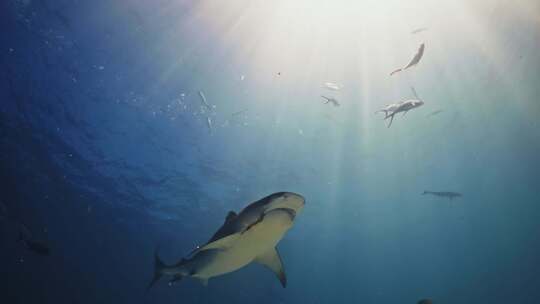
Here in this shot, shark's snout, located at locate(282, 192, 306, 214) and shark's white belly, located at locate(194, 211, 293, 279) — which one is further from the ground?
shark's snout, located at locate(282, 192, 306, 214)

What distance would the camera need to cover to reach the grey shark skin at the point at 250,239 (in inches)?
153

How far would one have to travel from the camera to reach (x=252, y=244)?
434 centimetres

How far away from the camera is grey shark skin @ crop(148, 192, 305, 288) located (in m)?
3.88

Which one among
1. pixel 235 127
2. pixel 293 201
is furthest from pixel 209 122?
pixel 293 201

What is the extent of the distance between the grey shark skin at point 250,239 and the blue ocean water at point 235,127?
18.7 feet

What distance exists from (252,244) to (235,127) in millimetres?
16956

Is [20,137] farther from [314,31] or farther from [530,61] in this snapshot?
[530,61]

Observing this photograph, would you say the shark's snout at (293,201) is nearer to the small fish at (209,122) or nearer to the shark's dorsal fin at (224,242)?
the shark's dorsal fin at (224,242)

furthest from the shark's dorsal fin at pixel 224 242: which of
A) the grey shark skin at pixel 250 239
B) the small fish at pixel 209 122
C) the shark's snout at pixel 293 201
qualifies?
the small fish at pixel 209 122

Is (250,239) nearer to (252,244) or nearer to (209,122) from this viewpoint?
(252,244)

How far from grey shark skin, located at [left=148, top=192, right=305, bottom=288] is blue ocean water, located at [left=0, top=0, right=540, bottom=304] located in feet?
18.7

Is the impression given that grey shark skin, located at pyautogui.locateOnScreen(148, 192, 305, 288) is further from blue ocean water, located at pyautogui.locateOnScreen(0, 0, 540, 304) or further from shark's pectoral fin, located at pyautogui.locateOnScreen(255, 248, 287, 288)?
blue ocean water, located at pyautogui.locateOnScreen(0, 0, 540, 304)

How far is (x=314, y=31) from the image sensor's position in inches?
626

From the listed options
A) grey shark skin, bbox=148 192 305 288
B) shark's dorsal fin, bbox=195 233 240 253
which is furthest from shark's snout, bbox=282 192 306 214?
shark's dorsal fin, bbox=195 233 240 253
